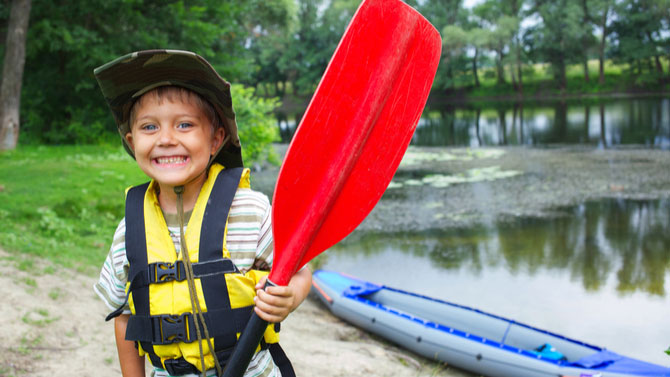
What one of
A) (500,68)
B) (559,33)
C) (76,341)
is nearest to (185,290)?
(76,341)

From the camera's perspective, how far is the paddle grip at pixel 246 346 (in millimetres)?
1353

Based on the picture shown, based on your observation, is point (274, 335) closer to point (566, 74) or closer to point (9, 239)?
point (9, 239)

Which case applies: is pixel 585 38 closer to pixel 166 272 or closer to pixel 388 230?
pixel 388 230

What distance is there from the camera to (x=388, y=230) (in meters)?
8.55

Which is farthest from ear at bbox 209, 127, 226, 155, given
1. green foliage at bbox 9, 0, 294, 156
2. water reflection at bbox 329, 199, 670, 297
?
green foliage at bbox 9, 0, 294, 156

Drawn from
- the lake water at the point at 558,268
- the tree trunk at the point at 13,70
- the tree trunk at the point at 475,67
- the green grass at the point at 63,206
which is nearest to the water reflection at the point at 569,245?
the lake water at the point at 558,268

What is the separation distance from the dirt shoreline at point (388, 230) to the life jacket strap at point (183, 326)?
1913 millimetres

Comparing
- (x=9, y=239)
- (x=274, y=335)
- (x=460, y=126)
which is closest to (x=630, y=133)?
(x=460, y=126)

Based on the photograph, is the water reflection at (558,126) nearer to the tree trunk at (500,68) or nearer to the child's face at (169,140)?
the tree trunk at (500,68)

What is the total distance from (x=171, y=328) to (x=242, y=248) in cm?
26

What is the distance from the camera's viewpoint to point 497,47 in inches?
1470

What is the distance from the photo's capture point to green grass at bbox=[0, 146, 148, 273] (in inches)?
198

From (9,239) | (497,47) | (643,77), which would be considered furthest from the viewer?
(497,47)

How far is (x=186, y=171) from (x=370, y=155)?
0.51m
